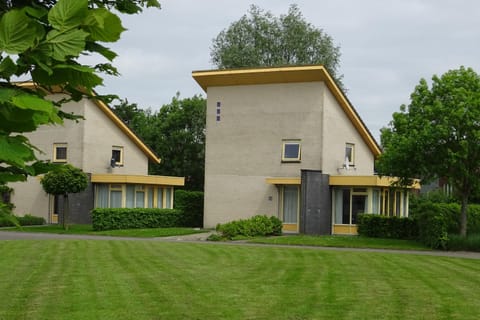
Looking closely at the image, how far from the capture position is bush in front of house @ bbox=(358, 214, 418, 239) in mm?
29906

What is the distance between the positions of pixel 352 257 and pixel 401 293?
6842mm

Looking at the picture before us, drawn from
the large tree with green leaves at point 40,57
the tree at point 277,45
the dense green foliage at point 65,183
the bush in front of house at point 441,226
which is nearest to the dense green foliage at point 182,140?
the tree at point 277,45

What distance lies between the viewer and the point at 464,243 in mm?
24672

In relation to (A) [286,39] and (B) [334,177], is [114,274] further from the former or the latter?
(A) [286,39]

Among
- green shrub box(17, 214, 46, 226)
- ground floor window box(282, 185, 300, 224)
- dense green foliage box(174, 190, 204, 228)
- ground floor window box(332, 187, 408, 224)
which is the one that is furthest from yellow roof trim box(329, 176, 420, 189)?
green shrub box(17, 214, 46, 226)

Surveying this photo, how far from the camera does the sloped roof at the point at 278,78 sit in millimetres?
33750

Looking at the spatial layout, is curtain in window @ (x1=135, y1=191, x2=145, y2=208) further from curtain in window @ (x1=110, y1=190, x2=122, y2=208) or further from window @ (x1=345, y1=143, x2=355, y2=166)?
window @ (x1=345, y1=143, x2=355, y2=166)

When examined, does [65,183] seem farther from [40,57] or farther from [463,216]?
[40,57]

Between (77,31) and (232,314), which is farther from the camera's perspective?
(232,314)

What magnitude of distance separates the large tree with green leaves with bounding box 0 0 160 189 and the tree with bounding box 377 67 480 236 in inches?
903

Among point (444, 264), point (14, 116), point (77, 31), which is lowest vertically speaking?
point (444, 264)

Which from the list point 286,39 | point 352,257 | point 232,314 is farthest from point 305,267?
point 286,39

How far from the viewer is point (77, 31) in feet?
7.75

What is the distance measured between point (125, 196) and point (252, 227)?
11782 mm
